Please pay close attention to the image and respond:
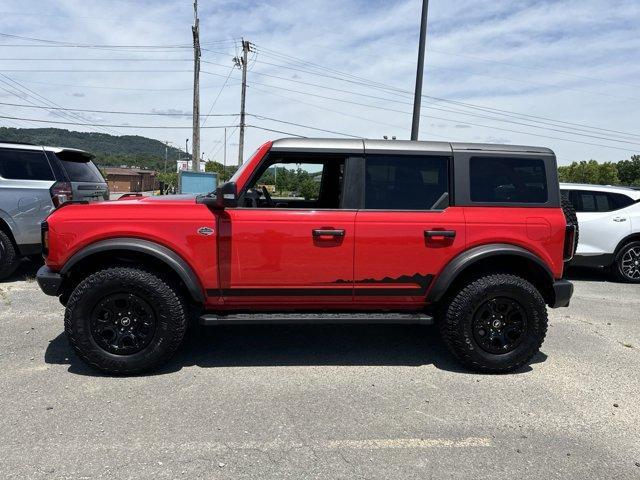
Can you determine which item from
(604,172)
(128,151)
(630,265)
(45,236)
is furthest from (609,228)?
(128,151)

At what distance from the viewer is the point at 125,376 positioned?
3680 mm

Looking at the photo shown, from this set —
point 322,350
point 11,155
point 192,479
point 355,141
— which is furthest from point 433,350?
point 11,155

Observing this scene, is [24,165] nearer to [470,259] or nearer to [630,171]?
[470,259]

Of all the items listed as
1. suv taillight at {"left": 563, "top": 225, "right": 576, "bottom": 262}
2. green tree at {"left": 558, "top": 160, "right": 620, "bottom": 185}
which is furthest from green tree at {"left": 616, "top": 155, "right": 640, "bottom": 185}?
suv taillight at {"left": 563, "top": 225, "right": 576, "bottom": 262}

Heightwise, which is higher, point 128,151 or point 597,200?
point 128,151

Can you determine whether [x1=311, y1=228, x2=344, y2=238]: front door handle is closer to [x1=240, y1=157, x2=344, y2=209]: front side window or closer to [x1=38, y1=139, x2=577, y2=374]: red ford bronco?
[x1=38, y1=139, x2=577, y2=374]: red ford bronco

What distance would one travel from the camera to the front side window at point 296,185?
3859 millimetres

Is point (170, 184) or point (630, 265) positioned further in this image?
point (170, 184)

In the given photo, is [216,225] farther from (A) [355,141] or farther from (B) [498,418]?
(B) [498,418]

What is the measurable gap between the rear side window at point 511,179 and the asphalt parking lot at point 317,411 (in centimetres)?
Answer: 147

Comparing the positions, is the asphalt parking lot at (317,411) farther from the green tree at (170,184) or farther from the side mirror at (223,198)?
the green tree at (170,184)

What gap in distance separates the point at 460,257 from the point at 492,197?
1.88 feet

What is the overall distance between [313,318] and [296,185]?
1.35 metres

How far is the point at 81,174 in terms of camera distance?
6.95 metres
